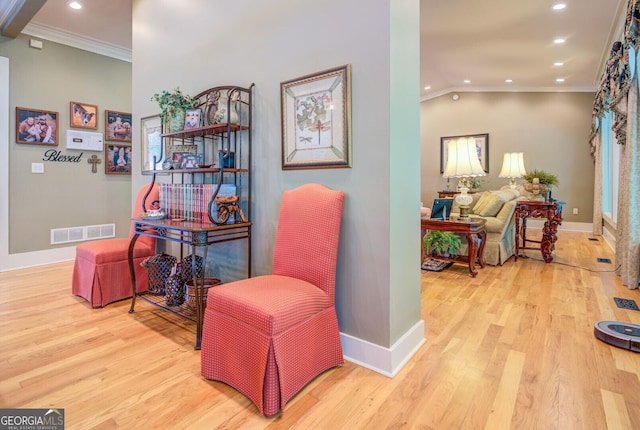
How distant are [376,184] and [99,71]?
4.70 meters

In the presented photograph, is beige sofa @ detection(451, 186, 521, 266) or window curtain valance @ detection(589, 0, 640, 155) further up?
window curtain valance @ detection(589, 0, 640, 155)

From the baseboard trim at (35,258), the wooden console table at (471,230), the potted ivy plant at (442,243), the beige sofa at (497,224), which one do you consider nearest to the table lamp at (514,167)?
the beige sofa at (497,224)

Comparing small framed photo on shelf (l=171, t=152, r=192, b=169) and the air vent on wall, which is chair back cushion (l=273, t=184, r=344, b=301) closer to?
small framed photo on shelf (l=171, t=152, r=192, b=169)

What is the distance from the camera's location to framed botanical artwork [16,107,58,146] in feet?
13.0

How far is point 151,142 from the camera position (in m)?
3.27

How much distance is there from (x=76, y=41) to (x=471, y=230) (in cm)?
537

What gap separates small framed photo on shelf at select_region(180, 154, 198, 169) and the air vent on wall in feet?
9.52

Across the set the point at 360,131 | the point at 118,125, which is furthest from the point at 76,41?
the point at 360,131

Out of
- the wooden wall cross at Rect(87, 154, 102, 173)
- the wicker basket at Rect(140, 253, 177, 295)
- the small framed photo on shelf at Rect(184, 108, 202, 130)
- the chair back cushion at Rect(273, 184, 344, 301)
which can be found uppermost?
the small framed photo on shelf at Rect(184, 108, 202, 130)

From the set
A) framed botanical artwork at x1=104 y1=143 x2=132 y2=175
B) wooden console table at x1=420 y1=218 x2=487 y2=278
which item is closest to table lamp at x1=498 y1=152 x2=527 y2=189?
wooden console table at x1=420 y1=218 x2=487 y2=278

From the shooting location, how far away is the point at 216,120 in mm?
2412

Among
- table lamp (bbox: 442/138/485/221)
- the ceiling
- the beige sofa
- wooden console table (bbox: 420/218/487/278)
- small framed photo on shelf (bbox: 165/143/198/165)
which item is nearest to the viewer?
small framed photo on shelf (bbox: 165/143/198/165)

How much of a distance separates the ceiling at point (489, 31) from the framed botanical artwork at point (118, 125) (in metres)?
0.83

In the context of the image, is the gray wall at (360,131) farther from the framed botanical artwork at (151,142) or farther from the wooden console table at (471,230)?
the wooden console table at (471,230)
